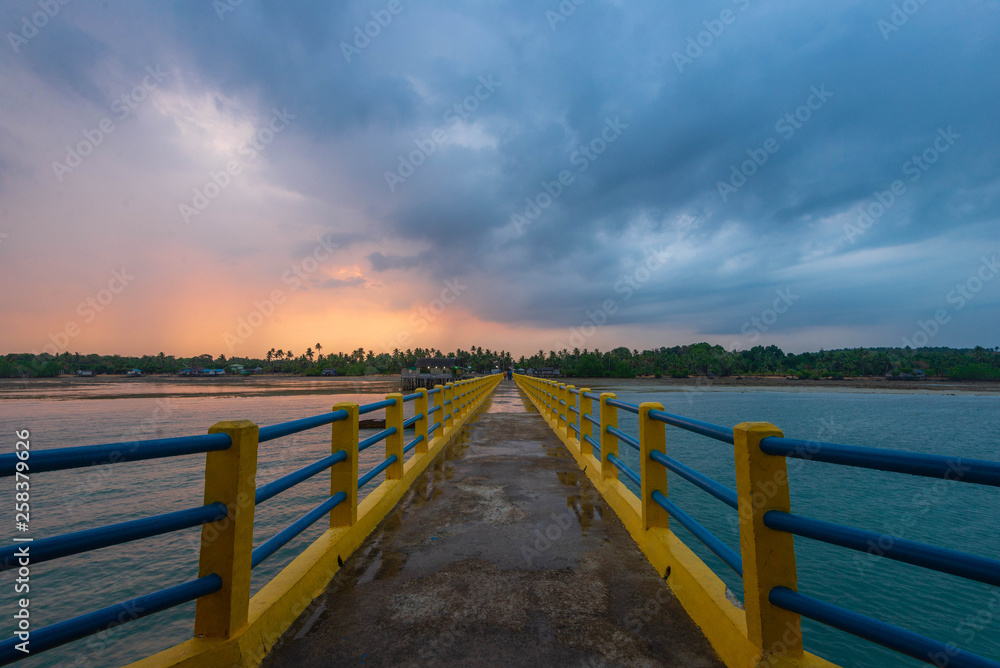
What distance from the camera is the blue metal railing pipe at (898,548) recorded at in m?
1.34

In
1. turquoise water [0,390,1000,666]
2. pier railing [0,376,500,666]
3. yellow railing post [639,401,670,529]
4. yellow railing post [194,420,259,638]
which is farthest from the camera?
turquoise water [0,390,1000,666]

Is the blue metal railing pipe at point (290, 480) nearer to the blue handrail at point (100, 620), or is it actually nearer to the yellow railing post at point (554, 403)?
the blue handrail at point (100, 620)

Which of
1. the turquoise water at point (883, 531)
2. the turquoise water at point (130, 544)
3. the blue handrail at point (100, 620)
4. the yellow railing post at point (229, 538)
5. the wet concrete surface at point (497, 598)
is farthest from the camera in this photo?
the turquoise water at point (883, 531)

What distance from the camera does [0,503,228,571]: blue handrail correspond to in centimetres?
144

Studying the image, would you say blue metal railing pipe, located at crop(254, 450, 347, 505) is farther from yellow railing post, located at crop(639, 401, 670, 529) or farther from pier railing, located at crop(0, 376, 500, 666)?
yellow railing post, located at crop(639, 401, 670, 529)

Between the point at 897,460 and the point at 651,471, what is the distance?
2.02 meters

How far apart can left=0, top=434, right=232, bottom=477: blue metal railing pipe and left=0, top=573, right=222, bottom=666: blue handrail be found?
1.77 ft

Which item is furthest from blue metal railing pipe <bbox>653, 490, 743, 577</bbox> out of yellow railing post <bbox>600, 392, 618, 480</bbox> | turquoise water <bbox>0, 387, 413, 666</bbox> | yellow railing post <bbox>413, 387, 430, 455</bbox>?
turquoise water <bbox>0, 387, 413, 666</bbox>

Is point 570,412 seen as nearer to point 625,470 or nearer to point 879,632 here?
point 625,470

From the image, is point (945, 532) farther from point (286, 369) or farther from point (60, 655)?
point (286, 369)

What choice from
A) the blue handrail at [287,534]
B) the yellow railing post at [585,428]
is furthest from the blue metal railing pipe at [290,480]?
the yellow railing post at [585,428]

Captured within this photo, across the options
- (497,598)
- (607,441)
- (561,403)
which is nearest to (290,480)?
(497,598)

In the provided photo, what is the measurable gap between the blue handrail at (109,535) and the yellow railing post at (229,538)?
0.25ft

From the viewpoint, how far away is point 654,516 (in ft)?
11.8
